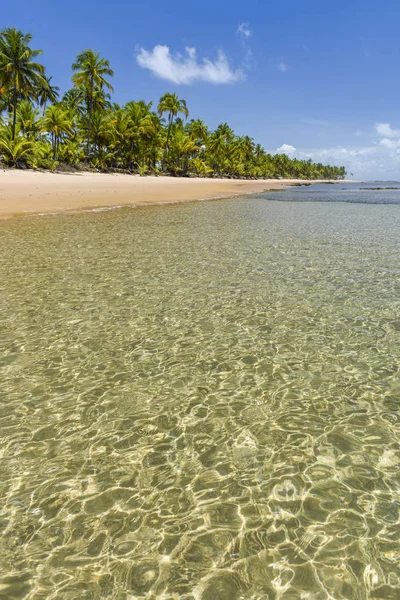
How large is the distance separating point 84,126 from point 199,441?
6762 cm

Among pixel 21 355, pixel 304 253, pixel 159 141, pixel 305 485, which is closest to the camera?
pixel 305 485

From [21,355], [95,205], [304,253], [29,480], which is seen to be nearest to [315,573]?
[29,480]

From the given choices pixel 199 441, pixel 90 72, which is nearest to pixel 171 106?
pixel 90 72

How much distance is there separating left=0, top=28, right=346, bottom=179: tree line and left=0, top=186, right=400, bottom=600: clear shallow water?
137ft

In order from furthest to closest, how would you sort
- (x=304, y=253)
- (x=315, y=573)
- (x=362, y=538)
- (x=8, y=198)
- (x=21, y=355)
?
(x=8, y=198), (x=304, y=253), (x=21, y=355), (x=362, y=538), (x=315, y=573)

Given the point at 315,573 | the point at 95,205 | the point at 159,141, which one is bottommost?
the point at 315,573

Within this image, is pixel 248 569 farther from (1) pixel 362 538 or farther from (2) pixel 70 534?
(2) pixel 70 534

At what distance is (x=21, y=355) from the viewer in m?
5.45

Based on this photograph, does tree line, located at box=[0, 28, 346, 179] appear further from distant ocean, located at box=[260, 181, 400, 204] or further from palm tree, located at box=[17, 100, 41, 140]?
distant ocean, located at box=[260, 181, 400, 204]

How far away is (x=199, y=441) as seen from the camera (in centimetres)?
383

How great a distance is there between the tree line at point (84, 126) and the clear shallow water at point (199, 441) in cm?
4171

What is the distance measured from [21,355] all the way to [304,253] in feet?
30.7

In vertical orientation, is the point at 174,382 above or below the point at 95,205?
below

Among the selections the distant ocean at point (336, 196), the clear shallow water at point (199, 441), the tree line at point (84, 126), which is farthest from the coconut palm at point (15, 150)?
the clear shallow water at point (199, 441)
